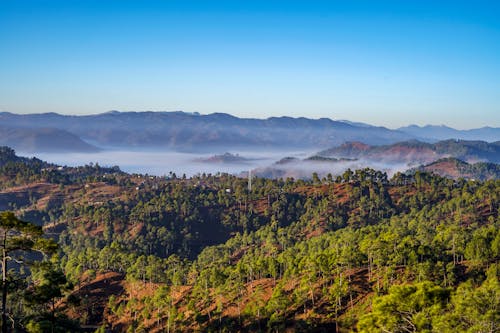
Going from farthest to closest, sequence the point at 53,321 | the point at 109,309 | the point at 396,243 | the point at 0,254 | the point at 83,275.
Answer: the point at 83,275 → the point at 109,309 → the point at 396,243 → the point at 53,321 → the point at 0,254

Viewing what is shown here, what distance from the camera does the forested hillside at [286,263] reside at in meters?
29.5

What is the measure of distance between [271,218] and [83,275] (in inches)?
3667

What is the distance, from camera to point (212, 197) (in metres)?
191

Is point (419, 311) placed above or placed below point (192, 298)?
above

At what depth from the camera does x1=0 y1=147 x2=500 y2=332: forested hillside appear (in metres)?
29.5

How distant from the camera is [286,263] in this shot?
254ft

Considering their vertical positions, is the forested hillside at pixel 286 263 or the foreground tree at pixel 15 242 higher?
the foreground tree at pixel 15 242

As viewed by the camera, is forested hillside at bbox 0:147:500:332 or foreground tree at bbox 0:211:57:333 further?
forested hillside at bbox 0:147:500:332

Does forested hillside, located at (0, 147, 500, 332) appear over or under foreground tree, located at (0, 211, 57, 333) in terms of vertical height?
under

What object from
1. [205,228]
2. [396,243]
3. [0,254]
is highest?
[0,254]

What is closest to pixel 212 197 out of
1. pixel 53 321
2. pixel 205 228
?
pixel 205 228

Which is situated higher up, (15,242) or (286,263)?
(15,242)

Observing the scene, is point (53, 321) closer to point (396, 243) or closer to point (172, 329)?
point (172, 329)

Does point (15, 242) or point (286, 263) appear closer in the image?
point (15, 242)
